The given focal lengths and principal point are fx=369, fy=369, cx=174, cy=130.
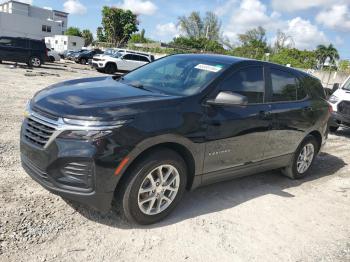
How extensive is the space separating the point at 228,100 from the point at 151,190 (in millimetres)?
1261

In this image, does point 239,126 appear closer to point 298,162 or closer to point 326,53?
point 298,162

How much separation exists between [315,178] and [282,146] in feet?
4.64

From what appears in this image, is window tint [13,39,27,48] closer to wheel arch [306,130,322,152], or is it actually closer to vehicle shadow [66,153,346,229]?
vehicle shadow [66,153,346,229]

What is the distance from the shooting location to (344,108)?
9680 mm

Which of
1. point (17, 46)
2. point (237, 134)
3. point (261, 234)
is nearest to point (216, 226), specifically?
point (261, 234)

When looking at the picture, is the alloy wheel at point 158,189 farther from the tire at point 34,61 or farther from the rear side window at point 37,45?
the rear side window at point 37,45

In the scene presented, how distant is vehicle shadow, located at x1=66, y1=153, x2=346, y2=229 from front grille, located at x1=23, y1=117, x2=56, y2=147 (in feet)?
2.94

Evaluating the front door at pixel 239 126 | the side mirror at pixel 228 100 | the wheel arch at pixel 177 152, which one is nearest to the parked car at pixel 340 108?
the front door at pixel 239 126

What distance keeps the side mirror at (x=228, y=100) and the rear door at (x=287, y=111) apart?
107 centimetres

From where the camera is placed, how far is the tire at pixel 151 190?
3.52 meters

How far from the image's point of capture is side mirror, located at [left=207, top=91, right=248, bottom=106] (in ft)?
13.0

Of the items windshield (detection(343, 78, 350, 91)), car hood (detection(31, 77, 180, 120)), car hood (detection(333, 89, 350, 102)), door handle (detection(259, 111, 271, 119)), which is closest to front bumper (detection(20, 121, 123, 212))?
car hood (detection(31, 77, 180, 120))

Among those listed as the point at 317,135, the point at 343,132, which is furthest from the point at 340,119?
the point at 317,135

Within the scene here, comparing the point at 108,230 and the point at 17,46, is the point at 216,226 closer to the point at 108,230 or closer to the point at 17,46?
the point at 108,230
